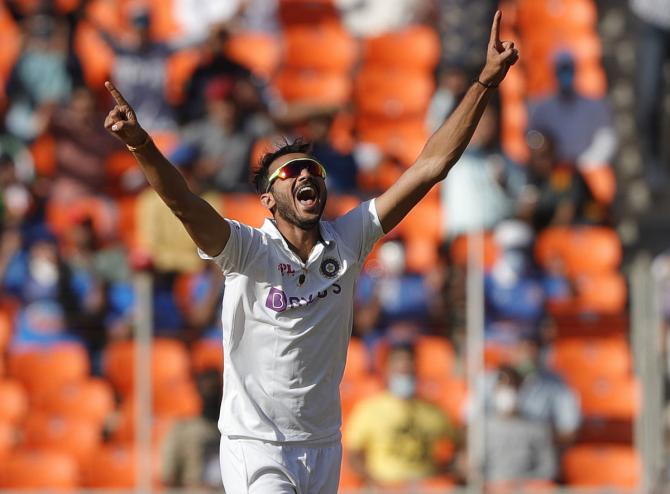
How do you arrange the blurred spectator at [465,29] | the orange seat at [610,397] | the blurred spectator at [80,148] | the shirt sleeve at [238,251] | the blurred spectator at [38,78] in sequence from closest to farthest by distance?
1. the shirt sleeve at [238,251]
2. the orange seat at [610,397]
3. the blurred spectator at [80,148]
4. the blurred spectator at [38,78]
5. the blurred spectator at [465,29]

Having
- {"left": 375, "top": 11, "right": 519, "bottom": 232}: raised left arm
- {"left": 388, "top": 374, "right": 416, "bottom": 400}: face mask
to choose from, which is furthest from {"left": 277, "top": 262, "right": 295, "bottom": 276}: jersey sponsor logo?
{"left": 388, "top": 374, "right": 416, "bottom": 400}: face mask

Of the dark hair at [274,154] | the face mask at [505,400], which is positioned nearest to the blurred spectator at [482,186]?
the face mask at [505,400]

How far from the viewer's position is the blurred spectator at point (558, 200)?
11.7 meters

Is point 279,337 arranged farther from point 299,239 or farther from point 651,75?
point 651,75

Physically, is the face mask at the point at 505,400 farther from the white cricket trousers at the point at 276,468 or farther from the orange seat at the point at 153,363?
the white cricket trousers at the point at 276,468

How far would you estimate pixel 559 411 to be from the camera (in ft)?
33.8

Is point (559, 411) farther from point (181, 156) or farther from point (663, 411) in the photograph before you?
point (181, 156)

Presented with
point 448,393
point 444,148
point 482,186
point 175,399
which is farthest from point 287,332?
point 482,186

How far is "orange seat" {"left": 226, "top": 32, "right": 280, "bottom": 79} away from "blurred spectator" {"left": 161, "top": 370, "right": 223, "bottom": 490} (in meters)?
4.47

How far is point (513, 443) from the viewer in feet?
32.5

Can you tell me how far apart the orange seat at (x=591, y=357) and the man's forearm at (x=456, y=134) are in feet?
17.1

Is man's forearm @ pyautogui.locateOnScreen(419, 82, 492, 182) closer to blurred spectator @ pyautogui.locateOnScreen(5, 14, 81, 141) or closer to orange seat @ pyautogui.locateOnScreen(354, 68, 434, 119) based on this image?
orange seat @ pyautogui.locateOnScreen(354, 68, 434, 119)

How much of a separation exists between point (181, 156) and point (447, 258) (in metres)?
2.34

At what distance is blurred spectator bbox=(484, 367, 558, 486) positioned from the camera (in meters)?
9.89
